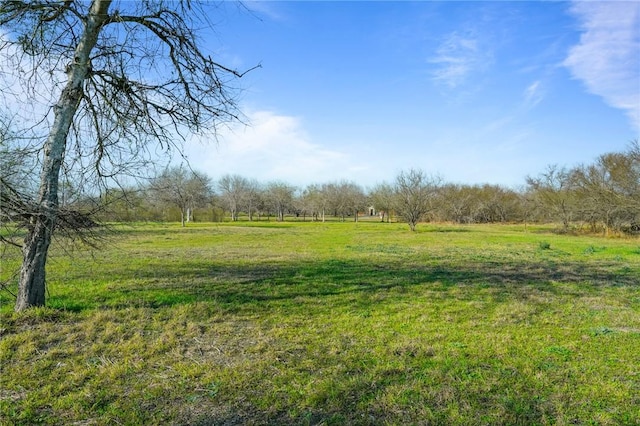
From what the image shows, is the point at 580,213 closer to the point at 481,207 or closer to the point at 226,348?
the point at 481,207

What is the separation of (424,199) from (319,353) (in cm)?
3769

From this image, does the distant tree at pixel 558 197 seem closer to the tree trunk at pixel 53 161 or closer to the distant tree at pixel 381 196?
the distant tree at pixel 381 196

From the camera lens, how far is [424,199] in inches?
1615

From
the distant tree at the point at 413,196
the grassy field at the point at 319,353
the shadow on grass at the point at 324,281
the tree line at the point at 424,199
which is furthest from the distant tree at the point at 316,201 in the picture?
the grassy field at the point at 319,353

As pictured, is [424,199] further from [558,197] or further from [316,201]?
[316,201]

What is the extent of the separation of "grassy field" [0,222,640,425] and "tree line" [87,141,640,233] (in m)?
1.49

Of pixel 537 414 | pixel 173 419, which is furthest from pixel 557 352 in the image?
pixel 173 419

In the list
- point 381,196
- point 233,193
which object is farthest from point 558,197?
point 233,193

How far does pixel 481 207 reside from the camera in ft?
199

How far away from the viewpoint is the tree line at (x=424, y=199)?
7142 millimetres

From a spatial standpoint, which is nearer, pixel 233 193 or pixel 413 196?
pixel 413 196

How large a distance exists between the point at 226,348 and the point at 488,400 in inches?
130

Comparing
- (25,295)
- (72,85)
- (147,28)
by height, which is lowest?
(25,295)

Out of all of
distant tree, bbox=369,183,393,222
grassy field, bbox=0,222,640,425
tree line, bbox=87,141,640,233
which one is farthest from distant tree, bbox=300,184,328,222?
grassy field, bbox=0,222,640,425
